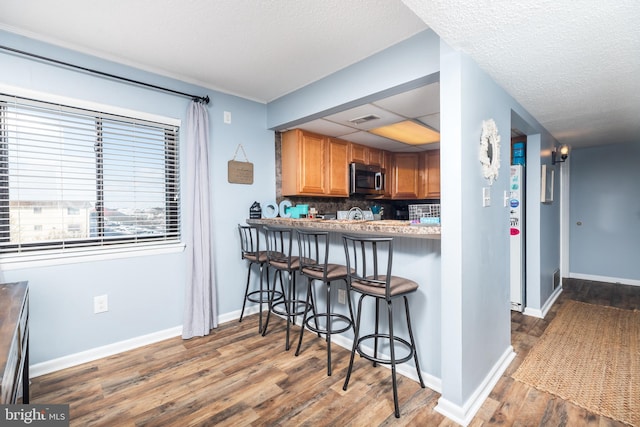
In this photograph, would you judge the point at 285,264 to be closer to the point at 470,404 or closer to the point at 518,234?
the point at 470,404

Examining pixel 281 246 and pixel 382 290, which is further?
pixel 281 246

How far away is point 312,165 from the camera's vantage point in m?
3.61

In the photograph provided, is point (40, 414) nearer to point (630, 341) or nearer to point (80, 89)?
point (80, 89)

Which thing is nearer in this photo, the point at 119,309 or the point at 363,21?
the point at 363,21

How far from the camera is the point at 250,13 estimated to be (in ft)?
6.13

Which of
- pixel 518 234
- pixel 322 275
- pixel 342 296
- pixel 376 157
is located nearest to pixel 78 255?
pixel 322 275

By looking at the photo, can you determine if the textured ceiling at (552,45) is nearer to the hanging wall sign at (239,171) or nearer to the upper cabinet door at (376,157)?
the upper cabinet door at (376,157)

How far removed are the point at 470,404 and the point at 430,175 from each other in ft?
12.1

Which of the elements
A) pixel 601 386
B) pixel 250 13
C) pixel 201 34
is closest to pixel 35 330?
pixel 201 34

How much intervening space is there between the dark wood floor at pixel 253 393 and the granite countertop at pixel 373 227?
40.6 inches

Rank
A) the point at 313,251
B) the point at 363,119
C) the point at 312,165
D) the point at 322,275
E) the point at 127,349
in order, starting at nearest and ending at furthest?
the point at 322,275 < the point at 127,349 < the point at 313,251 < the point at 363,119 < the point at 312,165

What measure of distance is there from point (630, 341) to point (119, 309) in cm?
447

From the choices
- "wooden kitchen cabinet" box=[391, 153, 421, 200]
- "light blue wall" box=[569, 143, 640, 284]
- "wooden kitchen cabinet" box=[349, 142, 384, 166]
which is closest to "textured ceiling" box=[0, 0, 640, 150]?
"wooden kitchen cabinet" box=[349, 142, 384, 166]

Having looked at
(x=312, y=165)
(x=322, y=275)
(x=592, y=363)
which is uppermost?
(x=312, y=165)
